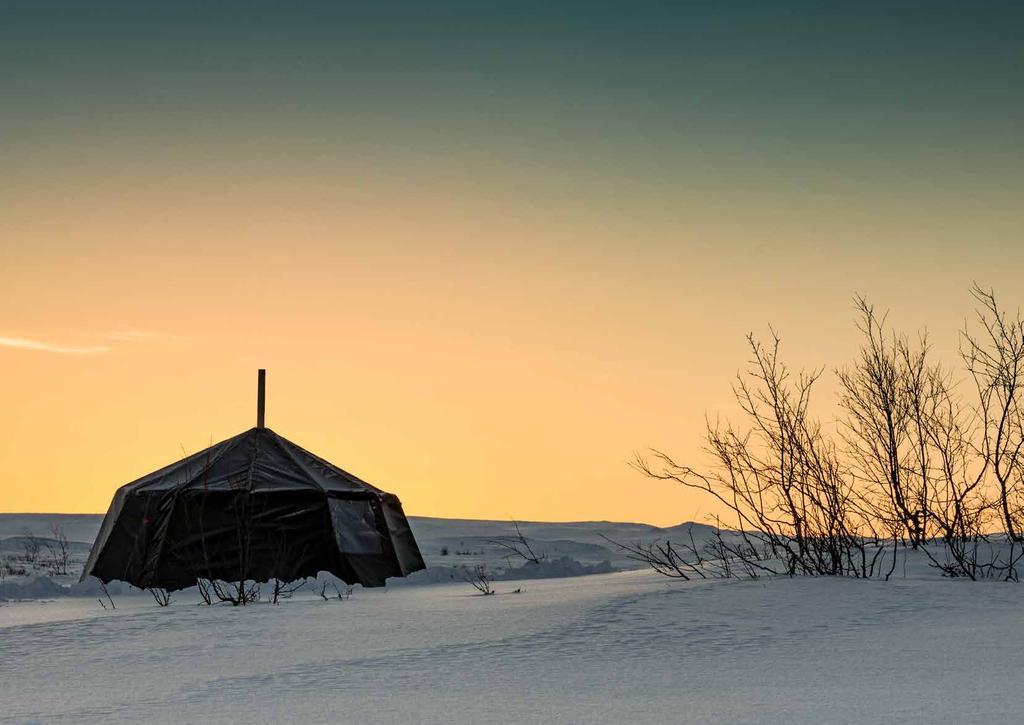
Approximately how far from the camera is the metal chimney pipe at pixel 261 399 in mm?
16828

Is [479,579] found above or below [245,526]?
below

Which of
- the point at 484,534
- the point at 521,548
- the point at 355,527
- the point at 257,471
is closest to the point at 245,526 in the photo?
the point at 257,471

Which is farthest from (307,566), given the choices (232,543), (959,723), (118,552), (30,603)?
(959,723)

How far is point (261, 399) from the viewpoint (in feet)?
55.7

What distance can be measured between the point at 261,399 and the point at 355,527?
3151 mm

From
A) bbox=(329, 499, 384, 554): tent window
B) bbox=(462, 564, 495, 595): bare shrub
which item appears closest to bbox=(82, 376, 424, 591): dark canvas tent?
bbox=(329, 499, 384, 554): tent window

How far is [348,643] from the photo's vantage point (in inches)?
254

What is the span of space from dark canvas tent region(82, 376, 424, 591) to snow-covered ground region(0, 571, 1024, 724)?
563 cm

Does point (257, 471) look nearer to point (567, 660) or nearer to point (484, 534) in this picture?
point (567, 660)

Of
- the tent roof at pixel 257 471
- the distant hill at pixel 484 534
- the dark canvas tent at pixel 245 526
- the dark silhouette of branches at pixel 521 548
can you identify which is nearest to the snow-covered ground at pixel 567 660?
the dark silhouette of branches at pixel 521 548

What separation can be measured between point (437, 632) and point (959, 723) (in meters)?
3.55

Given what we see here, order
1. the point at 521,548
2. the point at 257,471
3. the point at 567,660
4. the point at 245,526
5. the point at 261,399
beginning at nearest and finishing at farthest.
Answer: the point at 567,660, the point at 245,526, the point at 257,471, the point at 261,399, the point at 521,548

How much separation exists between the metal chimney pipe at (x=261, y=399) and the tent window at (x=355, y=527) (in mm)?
2465

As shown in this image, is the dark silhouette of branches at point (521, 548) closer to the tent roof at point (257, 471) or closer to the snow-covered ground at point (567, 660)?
the snow-covered ground at point (567, 660)
